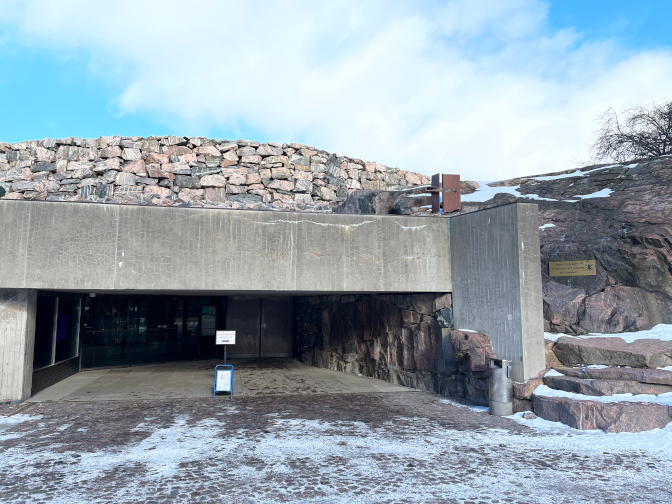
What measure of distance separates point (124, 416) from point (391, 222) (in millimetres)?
6673

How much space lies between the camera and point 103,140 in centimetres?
2117

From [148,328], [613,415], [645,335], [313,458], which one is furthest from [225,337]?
[645,335]

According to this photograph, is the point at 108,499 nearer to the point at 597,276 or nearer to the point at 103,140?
the point at 597,276

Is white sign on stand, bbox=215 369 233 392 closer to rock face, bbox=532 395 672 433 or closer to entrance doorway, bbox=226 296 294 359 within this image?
rock face, bbox=532 395 672 433

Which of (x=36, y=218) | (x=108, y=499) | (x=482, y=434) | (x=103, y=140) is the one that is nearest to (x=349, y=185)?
(x=103, y=140)

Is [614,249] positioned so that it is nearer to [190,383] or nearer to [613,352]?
[613,352]

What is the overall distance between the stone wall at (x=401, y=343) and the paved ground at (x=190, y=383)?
0.50 m

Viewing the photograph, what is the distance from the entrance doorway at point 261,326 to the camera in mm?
18406

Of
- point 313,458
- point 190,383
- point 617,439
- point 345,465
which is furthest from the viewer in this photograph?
point 190,383

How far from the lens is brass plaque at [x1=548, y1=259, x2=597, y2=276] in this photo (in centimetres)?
1015

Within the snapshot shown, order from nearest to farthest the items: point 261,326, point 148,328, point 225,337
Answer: point 225,337 → point 148,328 → point 261,326

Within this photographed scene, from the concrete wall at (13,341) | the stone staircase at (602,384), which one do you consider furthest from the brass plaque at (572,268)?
the concrete wall at (13,341)

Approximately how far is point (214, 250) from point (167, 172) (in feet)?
41.1

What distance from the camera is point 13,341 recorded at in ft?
31.4
